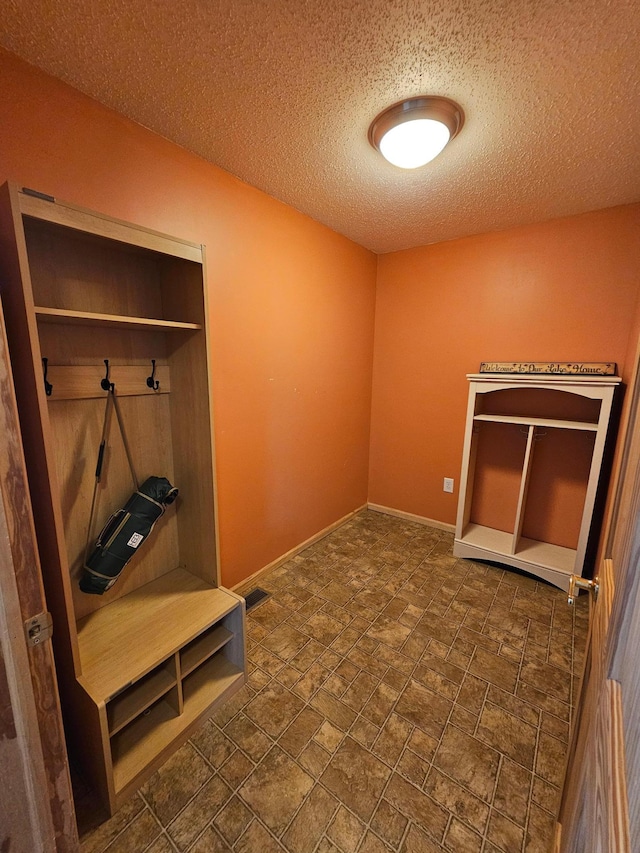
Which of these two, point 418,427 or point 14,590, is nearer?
point 14,590

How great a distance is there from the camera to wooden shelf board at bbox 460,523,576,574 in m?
2.39

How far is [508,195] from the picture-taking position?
81.0 inches

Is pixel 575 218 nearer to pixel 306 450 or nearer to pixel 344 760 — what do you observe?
pixel 306 450

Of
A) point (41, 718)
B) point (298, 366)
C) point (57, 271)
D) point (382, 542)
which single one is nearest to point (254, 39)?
point (57, 271)

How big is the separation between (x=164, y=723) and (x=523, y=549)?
2.48 metres

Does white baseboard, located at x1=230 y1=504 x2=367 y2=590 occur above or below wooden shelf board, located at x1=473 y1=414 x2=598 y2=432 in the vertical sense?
below

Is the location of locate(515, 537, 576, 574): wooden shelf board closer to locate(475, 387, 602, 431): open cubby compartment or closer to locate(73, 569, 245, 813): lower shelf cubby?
locate(475, 387, 602, 431): open cubby compartment

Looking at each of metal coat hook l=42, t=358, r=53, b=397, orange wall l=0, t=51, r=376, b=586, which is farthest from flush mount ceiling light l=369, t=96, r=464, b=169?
metal coat hook l=42, t=358, r=53, b=397

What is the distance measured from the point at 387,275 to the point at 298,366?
139cm

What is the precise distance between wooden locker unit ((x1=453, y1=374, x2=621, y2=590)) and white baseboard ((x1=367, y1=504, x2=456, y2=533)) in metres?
0.22

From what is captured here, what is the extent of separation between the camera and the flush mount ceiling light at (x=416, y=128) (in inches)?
53.9

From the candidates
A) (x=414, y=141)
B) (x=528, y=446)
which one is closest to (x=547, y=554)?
(x=528, y=446)

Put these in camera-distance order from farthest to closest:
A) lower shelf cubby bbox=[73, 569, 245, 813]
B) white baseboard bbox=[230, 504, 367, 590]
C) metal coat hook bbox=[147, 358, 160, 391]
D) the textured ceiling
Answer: white baseboard bbox=[230, 504, 367, 590]
metal coat hook bbox=[147, 358, 160, 391]
lower shelf cubby bbox=[73, 569, 245, 813]
the textured ceiling

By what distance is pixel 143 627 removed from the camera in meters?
1.40
